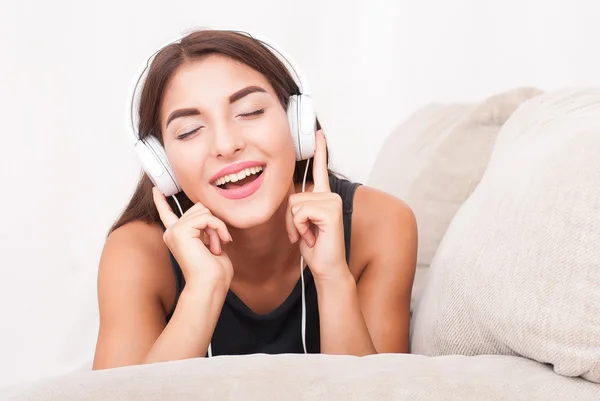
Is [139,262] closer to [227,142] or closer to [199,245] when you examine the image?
[199,245]

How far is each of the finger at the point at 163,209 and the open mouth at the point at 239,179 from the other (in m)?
0.13

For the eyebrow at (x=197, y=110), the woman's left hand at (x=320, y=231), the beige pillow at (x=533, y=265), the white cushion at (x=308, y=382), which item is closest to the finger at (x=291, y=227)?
the woman's left hand at (x=320, y=231)

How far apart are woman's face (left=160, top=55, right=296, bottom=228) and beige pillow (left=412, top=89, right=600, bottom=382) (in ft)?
1.21

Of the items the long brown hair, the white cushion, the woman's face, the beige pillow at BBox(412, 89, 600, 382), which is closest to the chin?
the woman's face

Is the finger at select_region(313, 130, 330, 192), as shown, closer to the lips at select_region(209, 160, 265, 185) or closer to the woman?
the woman

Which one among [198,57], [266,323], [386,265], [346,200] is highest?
[198,57]

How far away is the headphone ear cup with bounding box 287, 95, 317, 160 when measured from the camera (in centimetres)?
146

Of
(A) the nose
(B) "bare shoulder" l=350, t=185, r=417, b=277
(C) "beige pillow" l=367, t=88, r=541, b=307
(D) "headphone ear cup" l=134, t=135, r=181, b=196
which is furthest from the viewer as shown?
(C) "beige pillow" l=367, t=88, r=541, b=307

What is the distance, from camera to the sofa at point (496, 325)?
0.77 meters

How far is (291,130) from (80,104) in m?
1.58

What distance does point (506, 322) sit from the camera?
2.96 ft

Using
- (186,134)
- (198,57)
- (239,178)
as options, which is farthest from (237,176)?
(198,57)

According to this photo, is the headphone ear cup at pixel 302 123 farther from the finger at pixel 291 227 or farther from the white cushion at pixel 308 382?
the white cushion at pixel 308 382

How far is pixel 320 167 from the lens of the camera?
1526 mm
